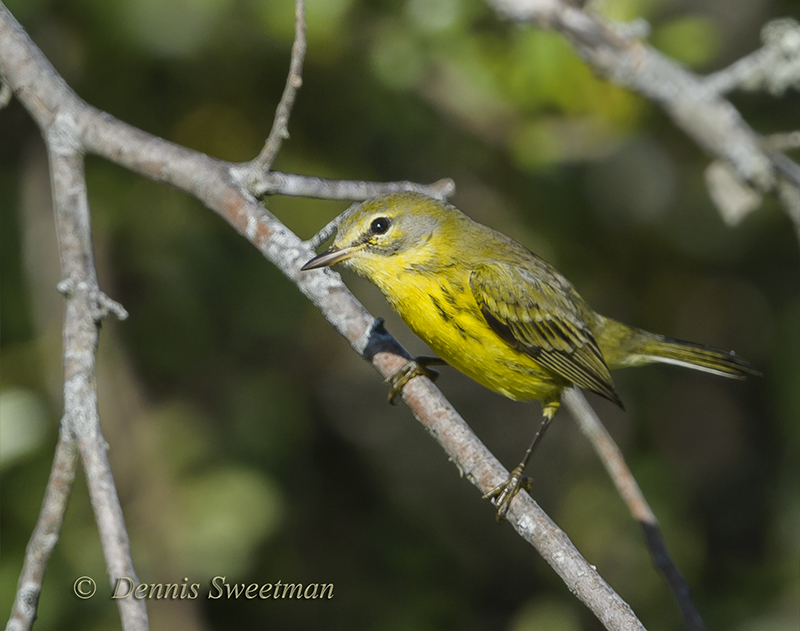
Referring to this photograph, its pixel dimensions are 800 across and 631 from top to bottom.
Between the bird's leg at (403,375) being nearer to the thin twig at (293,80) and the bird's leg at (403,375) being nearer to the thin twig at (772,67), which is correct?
the thin twig at (293,80)

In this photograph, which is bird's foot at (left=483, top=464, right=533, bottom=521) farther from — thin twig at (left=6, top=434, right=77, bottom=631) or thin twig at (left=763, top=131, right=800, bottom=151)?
thin twig at (left=763, top=131, right=800, bottom=151)

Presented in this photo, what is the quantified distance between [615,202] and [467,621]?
112 inches

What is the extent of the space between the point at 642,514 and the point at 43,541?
7.08 feet

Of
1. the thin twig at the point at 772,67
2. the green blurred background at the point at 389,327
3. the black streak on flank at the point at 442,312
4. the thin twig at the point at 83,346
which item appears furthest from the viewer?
the green blurred background at the point at 389,327

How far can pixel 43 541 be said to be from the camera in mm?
2109

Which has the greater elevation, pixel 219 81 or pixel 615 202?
pixel 615 202

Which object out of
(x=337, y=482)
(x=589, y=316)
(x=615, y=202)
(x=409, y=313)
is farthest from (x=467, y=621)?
(x=615, y=202)

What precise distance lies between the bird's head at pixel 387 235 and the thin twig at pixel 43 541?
1.39 m

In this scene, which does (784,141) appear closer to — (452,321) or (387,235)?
(452,321)

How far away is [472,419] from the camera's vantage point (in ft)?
19.0

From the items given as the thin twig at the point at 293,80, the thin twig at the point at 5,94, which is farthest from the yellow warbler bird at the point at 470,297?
the thin twig at the point at 5,94

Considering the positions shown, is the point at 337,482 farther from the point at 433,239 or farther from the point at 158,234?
the point at 433,239

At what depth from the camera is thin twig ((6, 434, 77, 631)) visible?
79.4 inches

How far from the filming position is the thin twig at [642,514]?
271 cm
